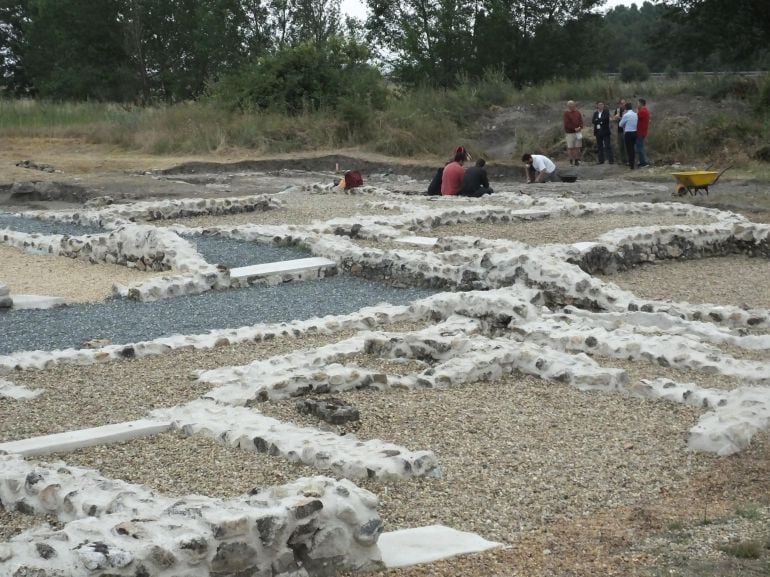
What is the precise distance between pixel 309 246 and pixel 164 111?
1965 centimetres

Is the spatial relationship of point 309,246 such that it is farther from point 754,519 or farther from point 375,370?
point 754,519

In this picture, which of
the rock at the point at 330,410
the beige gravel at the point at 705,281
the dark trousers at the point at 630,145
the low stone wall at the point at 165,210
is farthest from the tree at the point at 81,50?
the rock at the point at 330,410

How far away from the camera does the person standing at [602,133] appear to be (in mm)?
24641

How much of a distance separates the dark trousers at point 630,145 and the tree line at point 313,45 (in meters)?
7.51

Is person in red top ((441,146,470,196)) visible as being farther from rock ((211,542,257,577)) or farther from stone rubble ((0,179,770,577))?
rock ((211,542,257,577))

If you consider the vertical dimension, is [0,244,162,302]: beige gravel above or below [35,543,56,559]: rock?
below

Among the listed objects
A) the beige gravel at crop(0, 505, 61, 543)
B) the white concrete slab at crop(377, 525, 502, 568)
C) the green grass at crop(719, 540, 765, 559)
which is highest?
the beige gravel at crop(0, 505, 61, 543)

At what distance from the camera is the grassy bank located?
83.7 ft

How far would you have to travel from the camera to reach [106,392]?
7.14 meters

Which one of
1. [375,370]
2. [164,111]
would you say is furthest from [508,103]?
[375,370]

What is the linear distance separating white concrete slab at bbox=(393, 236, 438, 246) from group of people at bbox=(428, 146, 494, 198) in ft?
15.6

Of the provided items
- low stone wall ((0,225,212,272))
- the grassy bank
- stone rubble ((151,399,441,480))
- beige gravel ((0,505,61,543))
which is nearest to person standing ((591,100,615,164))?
A: the grassy bank

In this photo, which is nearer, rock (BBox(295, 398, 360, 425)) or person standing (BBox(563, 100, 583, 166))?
rock (BBox(295, 398, 360, 425))

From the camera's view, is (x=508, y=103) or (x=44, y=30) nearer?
(x=508, y=103)
